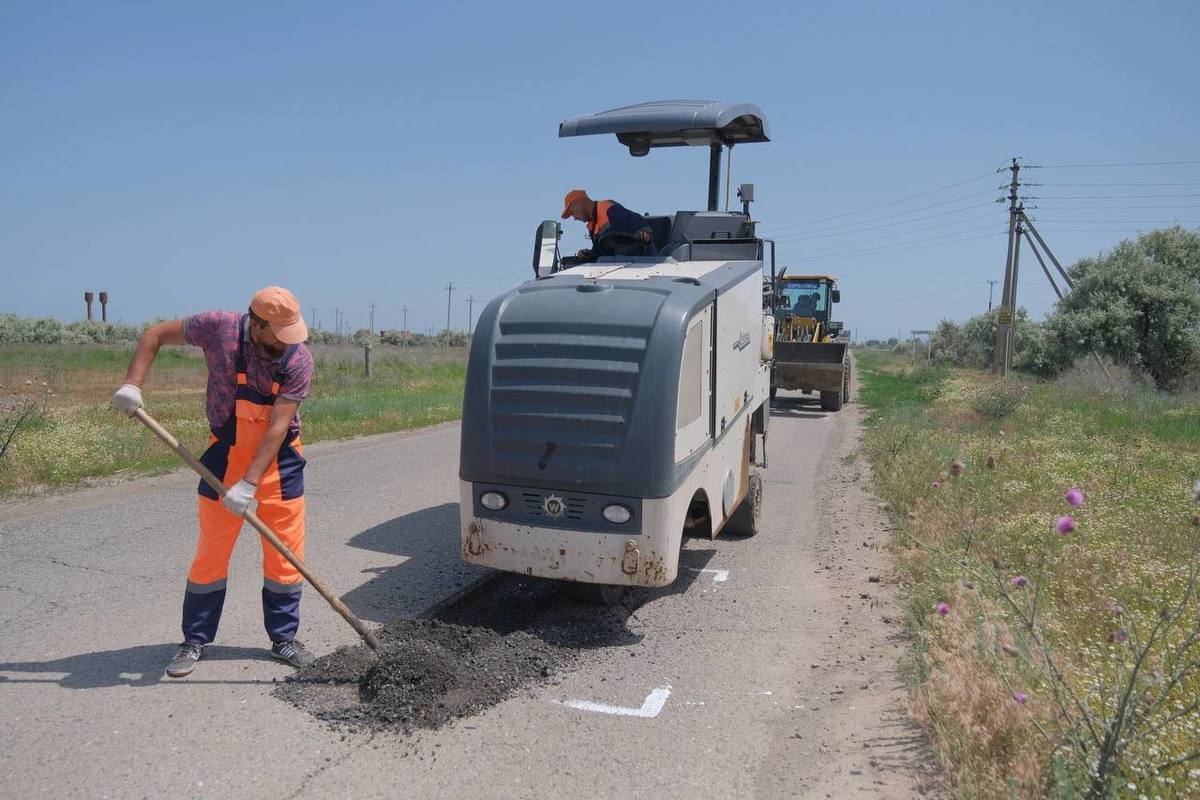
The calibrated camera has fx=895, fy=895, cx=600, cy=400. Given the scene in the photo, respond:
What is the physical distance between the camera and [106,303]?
51.9m

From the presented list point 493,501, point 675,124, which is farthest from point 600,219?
point 493,501

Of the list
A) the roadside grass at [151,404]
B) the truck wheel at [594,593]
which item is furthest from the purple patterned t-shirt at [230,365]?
the roadside grass at [151,404]

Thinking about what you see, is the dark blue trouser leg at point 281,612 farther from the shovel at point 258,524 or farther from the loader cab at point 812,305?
the loader cab at point 812,305

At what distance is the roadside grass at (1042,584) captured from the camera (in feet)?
10.8

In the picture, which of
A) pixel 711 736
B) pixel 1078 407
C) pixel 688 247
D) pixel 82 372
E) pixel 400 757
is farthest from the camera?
pixel 82 372

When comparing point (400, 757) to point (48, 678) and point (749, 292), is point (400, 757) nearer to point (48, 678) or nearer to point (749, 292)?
point (48, 678)

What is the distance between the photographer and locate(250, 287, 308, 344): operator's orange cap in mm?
4328

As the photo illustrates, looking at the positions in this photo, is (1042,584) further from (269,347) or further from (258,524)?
(269,347)

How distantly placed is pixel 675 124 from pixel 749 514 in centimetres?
338

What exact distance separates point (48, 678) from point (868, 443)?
11520mm

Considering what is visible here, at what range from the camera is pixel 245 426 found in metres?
4.47

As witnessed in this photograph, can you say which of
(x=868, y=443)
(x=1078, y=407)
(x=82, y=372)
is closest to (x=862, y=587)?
(x=868, y=443)

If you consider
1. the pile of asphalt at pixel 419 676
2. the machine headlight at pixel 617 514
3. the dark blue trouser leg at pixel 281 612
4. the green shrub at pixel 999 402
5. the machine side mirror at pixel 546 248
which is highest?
the machine side mirror at pixel 546 248

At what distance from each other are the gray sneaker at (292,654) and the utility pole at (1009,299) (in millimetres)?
25319
